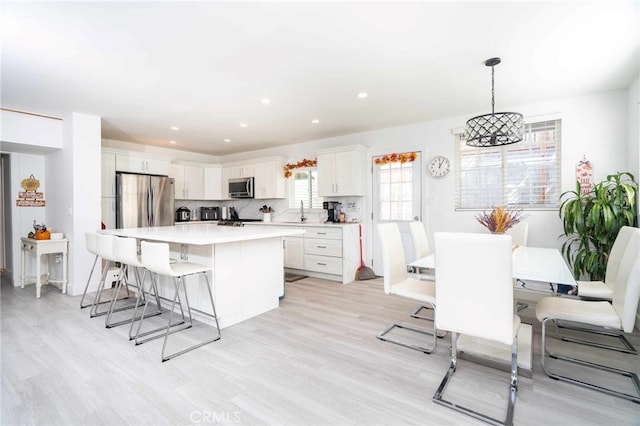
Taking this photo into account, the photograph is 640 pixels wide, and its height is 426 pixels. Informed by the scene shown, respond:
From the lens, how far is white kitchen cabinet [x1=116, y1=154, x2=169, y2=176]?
5.18m

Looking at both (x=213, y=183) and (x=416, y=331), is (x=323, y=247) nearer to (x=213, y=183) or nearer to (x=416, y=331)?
(x=416, y=331)

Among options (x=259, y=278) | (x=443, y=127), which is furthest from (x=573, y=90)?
(x=259, y=278)

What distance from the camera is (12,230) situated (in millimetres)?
4750

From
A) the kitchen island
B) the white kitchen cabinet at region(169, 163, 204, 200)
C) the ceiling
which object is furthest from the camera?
the white kitchen cabinet at region(169, 163, 204, 200)

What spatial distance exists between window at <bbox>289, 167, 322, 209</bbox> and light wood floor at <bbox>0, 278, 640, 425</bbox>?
309 cm

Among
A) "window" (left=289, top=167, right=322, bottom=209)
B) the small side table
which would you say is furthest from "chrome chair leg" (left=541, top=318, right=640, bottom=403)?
the small side table

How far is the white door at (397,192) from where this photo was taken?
4773mm

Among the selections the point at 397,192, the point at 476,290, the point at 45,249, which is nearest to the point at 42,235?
the point at 45,249

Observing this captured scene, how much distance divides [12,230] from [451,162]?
6752 millimetres

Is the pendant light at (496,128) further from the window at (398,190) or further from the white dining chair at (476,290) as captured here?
the window at (398,190)

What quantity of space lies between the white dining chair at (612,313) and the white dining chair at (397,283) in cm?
80

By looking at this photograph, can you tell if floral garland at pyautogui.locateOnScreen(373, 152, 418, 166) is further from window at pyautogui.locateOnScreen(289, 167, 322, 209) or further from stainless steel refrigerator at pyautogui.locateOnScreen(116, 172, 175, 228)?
stainless steel refrigerator at pyautogui.locateOnScreen(116, 172, 175, 228)

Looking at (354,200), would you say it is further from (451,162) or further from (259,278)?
(259,278)

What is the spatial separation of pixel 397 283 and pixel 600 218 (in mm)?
2252
